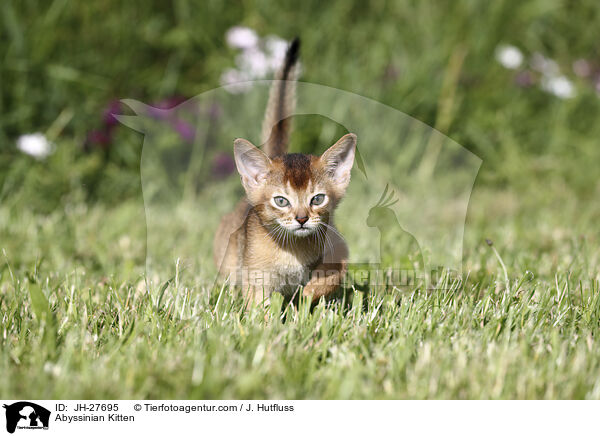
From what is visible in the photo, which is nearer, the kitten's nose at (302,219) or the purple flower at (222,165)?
the kitten's nose at (302,219)

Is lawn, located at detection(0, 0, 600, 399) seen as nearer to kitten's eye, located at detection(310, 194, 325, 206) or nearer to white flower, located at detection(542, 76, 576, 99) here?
white flower, located at detection(542, 76, 576, 99)

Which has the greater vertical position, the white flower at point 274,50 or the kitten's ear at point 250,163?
the white flower at point 274,50

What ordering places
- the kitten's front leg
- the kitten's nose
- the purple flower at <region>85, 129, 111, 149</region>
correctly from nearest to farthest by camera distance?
the kitten's nose, the kitten's front leg, the purple flower at <region>85, 129, 111, 149</region>

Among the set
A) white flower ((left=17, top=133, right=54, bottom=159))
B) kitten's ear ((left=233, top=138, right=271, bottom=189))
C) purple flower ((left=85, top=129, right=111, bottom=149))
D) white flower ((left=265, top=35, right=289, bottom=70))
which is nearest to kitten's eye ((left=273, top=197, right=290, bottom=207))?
kitten's ear ((left=233, top=138, right=271, bottom=189))

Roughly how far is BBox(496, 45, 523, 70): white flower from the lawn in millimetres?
72

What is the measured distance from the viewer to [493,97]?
206 inches

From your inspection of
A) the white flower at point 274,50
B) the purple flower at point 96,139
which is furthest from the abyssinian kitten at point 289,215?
the purple flower at point 96,139

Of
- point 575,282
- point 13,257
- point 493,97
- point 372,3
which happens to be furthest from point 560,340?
point 372,3

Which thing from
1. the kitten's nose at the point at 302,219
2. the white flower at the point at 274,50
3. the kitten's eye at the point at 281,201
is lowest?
the kitten's nose at the point at 302,219

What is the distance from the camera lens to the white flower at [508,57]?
4.85 meters

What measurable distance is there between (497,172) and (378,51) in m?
1.56

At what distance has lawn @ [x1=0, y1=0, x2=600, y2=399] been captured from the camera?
180 cm
